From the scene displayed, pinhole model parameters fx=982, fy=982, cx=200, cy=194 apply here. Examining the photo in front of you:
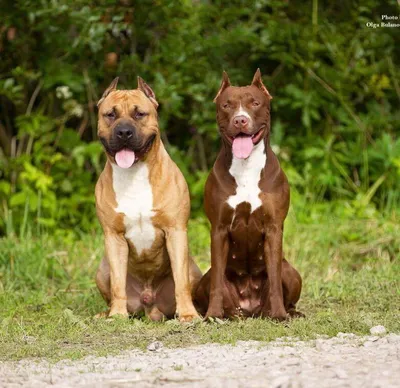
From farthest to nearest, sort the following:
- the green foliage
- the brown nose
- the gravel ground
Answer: the green foliage, the brown nose, the gravel ground

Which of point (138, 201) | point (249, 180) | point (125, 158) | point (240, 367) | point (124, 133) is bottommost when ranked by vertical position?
point (240, 367)

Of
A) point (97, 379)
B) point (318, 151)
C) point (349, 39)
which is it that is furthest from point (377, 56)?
point (97, 379)

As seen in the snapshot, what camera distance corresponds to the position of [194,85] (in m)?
9.21

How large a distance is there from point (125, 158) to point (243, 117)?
788mm

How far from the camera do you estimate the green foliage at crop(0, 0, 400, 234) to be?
9.05 metres

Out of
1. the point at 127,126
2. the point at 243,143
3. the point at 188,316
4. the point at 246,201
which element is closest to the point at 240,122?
the point at 243,143

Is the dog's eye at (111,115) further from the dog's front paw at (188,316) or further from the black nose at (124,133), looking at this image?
the dog's front paw at (188,316)

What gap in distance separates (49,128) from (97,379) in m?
5.25

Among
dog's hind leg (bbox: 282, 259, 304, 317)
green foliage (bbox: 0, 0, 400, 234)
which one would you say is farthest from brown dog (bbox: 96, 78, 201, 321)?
green foliage (bbox: 0, 0, 400, 234)

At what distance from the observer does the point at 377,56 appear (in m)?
10.1

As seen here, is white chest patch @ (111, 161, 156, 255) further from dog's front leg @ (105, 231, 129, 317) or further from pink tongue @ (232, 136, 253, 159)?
pink tongue @ (232, 136, 253, 159)

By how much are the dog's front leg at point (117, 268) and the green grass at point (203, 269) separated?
182 millimetres

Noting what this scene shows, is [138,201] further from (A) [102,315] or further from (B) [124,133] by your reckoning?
(A) [102,315]

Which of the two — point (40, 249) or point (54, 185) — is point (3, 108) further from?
point (40, 249)
